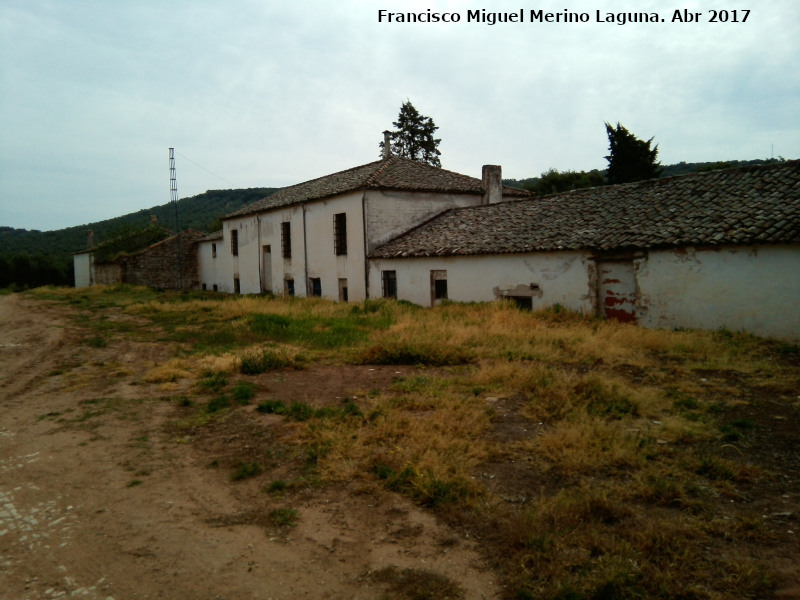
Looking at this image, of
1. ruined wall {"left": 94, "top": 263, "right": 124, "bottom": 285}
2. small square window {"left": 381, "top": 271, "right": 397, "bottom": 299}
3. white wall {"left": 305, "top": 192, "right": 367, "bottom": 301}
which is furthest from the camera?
ruined wall {"left": 94, "top": 263, "right": 124, "bottom": 285}

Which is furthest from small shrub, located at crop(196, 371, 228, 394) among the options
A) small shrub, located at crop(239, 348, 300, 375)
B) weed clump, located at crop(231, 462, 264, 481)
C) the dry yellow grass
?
weed clump, located at crop(231, 462, 264, 481)

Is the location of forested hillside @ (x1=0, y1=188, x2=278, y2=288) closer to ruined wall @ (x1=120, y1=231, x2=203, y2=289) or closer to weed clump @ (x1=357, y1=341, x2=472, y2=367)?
ruined wall @ (x1=120, y1=231, x2=203, y2=289)

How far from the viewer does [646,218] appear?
543 inches

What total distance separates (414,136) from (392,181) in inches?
730

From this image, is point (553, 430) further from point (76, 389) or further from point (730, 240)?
point (730, 240)

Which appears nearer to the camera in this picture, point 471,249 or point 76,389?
point 76,389

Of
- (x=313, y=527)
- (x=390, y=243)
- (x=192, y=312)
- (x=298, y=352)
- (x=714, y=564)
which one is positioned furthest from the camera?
(x=390, y=243)

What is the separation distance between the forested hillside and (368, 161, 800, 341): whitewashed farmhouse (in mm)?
30202

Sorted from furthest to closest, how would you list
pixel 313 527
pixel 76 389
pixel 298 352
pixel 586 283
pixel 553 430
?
Result: pixel 586 283
pixel 298 352
pixel 76 389
pixel 553 430
pixel 313 527

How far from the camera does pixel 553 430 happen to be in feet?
19.4

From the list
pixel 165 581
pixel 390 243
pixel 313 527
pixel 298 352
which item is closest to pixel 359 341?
pixel 298 352

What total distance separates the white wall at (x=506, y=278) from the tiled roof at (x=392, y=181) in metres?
3.43

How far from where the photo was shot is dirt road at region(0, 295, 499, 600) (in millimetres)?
3344

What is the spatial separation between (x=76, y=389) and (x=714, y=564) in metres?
8.42
